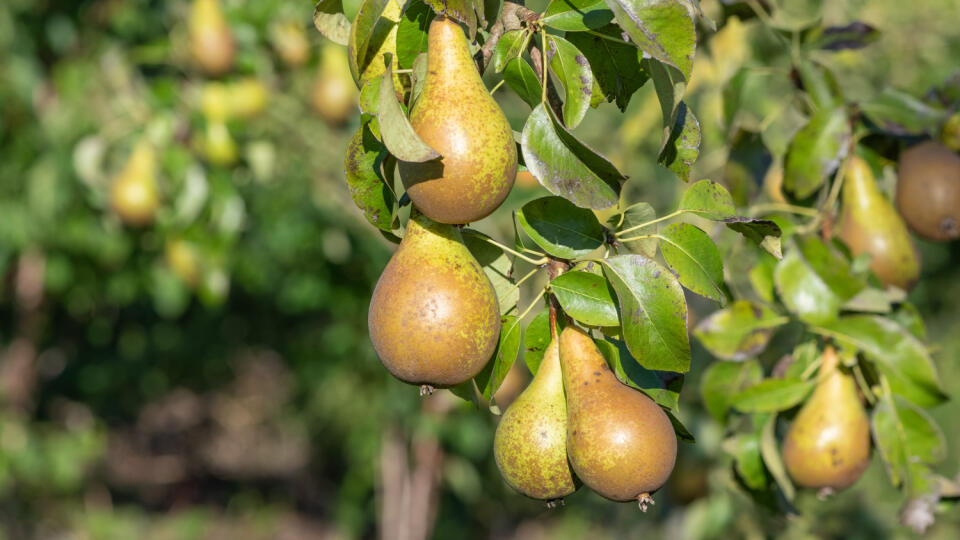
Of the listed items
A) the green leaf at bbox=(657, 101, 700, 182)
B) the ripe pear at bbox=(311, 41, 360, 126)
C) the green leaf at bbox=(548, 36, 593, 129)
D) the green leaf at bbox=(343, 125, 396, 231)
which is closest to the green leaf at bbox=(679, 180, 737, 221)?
the green leaf at bbox=(657, 101, 700, 182)

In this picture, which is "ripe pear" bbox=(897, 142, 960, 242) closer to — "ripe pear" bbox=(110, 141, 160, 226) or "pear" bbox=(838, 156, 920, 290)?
"pear" bbox=(838, 156, 920, 290)

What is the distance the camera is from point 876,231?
4.26ft

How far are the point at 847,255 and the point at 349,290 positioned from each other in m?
2.09

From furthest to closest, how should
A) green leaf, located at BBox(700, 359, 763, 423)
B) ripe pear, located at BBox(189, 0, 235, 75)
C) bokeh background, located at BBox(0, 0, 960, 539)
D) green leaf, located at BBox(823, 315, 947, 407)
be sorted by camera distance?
1. bokeh background, located at BBox(0, 0, 960, 539)
2. ripe pear, located at BBox(189, 0, 235, 75)
3. green leaf, located at BBox(700, 359, 763, 423)
4. green leaf, located at BBox(823, 315, 947, 407)

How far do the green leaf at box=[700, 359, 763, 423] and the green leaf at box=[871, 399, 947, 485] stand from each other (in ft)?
0.56

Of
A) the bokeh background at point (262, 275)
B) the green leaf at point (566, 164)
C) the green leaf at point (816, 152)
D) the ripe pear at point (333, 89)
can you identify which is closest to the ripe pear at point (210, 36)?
the bokeh background at point (262, 275)

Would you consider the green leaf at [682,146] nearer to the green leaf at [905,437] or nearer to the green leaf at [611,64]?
the green leaf at [611,64]

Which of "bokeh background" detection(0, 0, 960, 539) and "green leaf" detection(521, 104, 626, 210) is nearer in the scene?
"green leaf" detection(521, 104, 626, 210)

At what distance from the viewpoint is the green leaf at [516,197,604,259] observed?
0.80 m

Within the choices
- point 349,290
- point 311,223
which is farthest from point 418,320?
point 349,290

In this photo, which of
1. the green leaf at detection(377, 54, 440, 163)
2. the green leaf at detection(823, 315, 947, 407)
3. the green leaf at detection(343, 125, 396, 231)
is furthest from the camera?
the green leaf at detection(823, 315, 947, 407)

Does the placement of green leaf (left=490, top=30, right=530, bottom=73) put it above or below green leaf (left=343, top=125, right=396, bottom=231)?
above

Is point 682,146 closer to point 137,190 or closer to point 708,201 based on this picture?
point 708,201

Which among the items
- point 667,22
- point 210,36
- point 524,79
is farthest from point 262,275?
point 667,22
